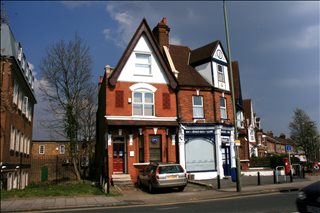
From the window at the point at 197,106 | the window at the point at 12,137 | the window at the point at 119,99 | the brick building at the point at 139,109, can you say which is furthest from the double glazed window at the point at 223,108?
the window at the point at 12,137

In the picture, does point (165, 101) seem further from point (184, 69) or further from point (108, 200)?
point (108, 200)

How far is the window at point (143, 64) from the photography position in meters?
25.7

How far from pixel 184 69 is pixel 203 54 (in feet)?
7.31

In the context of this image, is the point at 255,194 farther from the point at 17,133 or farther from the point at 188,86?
the point at 17,133

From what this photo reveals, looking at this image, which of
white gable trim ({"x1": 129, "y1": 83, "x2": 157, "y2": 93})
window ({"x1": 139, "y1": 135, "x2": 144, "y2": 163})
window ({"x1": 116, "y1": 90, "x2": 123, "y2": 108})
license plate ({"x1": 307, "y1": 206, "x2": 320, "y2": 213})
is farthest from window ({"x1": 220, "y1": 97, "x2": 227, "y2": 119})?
license plate ({"x1": 307, "y1": 206, "x2": 320, "y2": 213})

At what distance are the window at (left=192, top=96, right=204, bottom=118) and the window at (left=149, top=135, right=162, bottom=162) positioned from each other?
3817 millimetres

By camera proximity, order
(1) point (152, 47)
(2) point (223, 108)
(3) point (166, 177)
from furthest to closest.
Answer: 1. (2) point (223, 108)
2. (1) point (152, 47)
3. (3) point (166, 177)

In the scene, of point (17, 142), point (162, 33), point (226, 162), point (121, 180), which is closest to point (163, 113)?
point (121, 180)

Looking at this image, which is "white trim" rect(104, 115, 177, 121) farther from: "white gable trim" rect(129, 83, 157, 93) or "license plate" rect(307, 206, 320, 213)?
"license plate" rect(307, 206, 320, 213)

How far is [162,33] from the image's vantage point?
2967 centimetres

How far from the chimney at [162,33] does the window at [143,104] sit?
6.19m

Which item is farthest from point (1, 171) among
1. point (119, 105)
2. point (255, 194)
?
point (255, 194)

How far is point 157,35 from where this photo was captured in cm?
2981

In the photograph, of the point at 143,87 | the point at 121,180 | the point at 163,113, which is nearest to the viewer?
the point at 121,180
